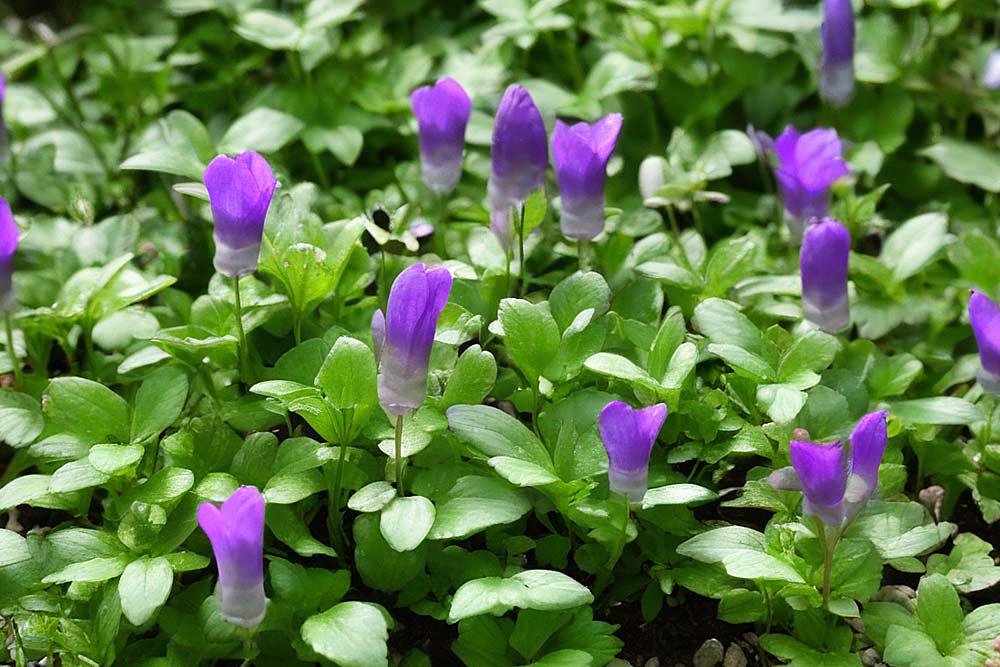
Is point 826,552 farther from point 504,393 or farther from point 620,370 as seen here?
point 504,393

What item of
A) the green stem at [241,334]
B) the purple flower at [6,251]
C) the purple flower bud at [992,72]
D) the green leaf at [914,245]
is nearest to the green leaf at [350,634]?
the green stem at [241,334]

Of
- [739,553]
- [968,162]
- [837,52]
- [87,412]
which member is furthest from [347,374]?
[968,162]

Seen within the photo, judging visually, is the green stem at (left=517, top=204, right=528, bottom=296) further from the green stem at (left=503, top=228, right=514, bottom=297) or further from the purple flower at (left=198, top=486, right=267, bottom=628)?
the purple flower at (left=198, top=486, right=267, bottom=628)

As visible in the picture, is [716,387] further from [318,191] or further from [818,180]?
[318,191]

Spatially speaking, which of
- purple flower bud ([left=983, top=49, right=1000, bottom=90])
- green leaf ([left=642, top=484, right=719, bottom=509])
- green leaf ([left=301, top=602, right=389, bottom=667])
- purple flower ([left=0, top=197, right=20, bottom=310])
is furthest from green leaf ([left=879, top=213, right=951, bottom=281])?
purple flower ([left=0, top=197, right=20, bottom=310])

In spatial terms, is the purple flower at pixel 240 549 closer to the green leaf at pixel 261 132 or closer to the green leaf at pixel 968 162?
the green leaf at pixel 261 132

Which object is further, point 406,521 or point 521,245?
point 521,245

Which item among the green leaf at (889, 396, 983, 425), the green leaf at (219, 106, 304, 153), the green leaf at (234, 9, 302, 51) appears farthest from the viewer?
the green leaf at (234, 9, 302, 51)
